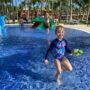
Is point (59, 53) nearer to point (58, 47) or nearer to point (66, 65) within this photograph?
point (58, 47)

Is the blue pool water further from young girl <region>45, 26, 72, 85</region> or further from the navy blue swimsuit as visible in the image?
the navy blue swimsuit

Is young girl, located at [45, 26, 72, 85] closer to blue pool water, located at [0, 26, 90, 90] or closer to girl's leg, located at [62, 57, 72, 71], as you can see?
girl's leg, located at [62, 57, 72, 71]

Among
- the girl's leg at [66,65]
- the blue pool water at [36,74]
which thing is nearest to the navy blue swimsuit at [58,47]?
the girl's leg at [66,65]

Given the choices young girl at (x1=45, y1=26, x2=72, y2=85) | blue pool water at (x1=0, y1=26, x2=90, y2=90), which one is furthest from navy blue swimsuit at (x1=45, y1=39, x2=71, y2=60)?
blue pool water at (x1=0, y1=26, x2=90, y2=90)

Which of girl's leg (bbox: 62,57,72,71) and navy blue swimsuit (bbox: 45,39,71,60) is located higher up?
navy blue swimsuit (bbox: 45,39,71,60)

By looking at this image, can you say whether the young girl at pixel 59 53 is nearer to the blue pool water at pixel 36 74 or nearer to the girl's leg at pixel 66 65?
the girl's leg at pixel 66 65

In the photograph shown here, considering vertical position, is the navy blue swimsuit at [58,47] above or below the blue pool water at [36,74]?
above

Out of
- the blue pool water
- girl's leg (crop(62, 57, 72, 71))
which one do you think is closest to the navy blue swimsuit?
girl's leg (crop(62, 57, 72, 71))

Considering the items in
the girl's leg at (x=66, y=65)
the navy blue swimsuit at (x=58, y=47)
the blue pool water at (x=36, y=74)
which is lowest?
the blue pool water at (x=36, y=74)

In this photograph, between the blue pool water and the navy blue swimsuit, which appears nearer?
the blue pool water

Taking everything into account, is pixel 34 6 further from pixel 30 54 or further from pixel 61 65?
pixel 61 65

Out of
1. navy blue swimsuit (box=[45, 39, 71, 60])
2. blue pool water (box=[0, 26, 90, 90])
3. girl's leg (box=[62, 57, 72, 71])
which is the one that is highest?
navy blue swimsuit (box=[45, 39, 71, 60])

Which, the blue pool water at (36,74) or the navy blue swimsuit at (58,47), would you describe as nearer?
the blue pool water at (36,74)

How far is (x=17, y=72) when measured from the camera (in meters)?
7.76
